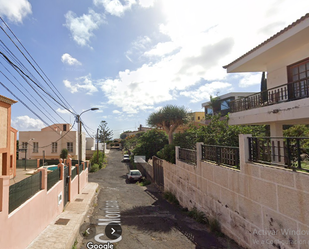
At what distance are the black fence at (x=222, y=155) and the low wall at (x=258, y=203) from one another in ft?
0.79

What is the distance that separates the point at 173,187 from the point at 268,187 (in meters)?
8.50

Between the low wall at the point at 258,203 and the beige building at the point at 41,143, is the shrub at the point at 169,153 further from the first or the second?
the beige building at the point at 41,143

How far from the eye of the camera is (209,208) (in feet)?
25.2

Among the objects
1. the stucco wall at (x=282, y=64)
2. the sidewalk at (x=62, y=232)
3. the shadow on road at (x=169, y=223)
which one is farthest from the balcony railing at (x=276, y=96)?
the sidewalk at (x=62, y=232)

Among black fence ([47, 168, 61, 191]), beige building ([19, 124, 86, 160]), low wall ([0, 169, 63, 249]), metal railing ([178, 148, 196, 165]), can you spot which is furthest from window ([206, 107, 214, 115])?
low wall ([0, 169, 63, 249])

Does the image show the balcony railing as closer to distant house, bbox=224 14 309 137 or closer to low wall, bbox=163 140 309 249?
distant house, bbox=224 14 309 137

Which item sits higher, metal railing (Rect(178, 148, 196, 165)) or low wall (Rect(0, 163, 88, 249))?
metal railing (Rect(178, 148, 196, 165))

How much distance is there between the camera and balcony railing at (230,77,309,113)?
22.7 ft

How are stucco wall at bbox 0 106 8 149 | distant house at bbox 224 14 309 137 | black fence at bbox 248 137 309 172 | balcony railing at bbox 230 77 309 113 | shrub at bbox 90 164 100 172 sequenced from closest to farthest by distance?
black fence at bbox 248 137 309 172, distant house at bbox 224 14 309 137, balcony railing at bbox 230 77 309 113, stucco wall at bbox 0 106 8 149, shrub at bbox 90 164 100 172

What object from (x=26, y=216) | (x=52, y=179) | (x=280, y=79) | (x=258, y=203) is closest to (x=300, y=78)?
(x=280, y=79)

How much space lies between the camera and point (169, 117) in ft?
56.9

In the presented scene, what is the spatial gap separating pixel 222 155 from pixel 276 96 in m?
3.27

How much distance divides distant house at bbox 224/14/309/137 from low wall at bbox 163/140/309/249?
2775 mm

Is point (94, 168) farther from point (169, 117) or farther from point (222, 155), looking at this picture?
point (222, 155)
